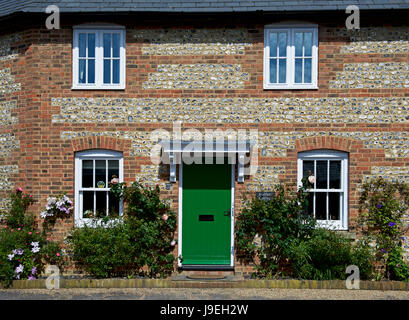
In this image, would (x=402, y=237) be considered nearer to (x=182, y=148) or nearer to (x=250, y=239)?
(x=250, y=239)

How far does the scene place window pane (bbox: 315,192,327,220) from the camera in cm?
829

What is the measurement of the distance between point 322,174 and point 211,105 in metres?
2.94

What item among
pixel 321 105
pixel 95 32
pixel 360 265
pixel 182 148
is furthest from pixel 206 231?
pixel 95 32

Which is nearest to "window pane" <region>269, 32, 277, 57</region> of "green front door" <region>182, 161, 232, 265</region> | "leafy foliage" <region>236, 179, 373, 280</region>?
"green front door" <region>182, 161, 232, 265</region>

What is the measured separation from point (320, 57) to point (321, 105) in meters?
1.08

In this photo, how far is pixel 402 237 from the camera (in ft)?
26.1

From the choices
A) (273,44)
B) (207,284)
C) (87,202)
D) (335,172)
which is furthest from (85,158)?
(335,172)

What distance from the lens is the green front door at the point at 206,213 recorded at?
821cm

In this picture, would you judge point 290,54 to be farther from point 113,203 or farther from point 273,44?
point 113,203

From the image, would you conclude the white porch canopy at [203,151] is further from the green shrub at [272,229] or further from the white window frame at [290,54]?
the white window frame at [290,54]

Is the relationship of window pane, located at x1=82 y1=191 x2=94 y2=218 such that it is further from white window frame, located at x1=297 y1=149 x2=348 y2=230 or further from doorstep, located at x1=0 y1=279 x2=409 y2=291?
white window frame, located at x1=297 y1=149 x2=348 y2=230

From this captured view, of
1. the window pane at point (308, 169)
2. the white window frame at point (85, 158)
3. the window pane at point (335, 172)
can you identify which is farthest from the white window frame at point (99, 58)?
the window pane at point (335, 172)

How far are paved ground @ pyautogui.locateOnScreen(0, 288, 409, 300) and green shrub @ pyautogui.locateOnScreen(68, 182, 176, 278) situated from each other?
643mm

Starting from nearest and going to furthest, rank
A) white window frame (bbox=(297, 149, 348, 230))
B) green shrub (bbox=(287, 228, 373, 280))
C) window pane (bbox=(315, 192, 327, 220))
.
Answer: green shrub (bbox=(287, 228, 373, 280)) → white window frame (bbox=(297, 149, 348, 230)) → window pane (bbox=(315, 192, 327, 220))
